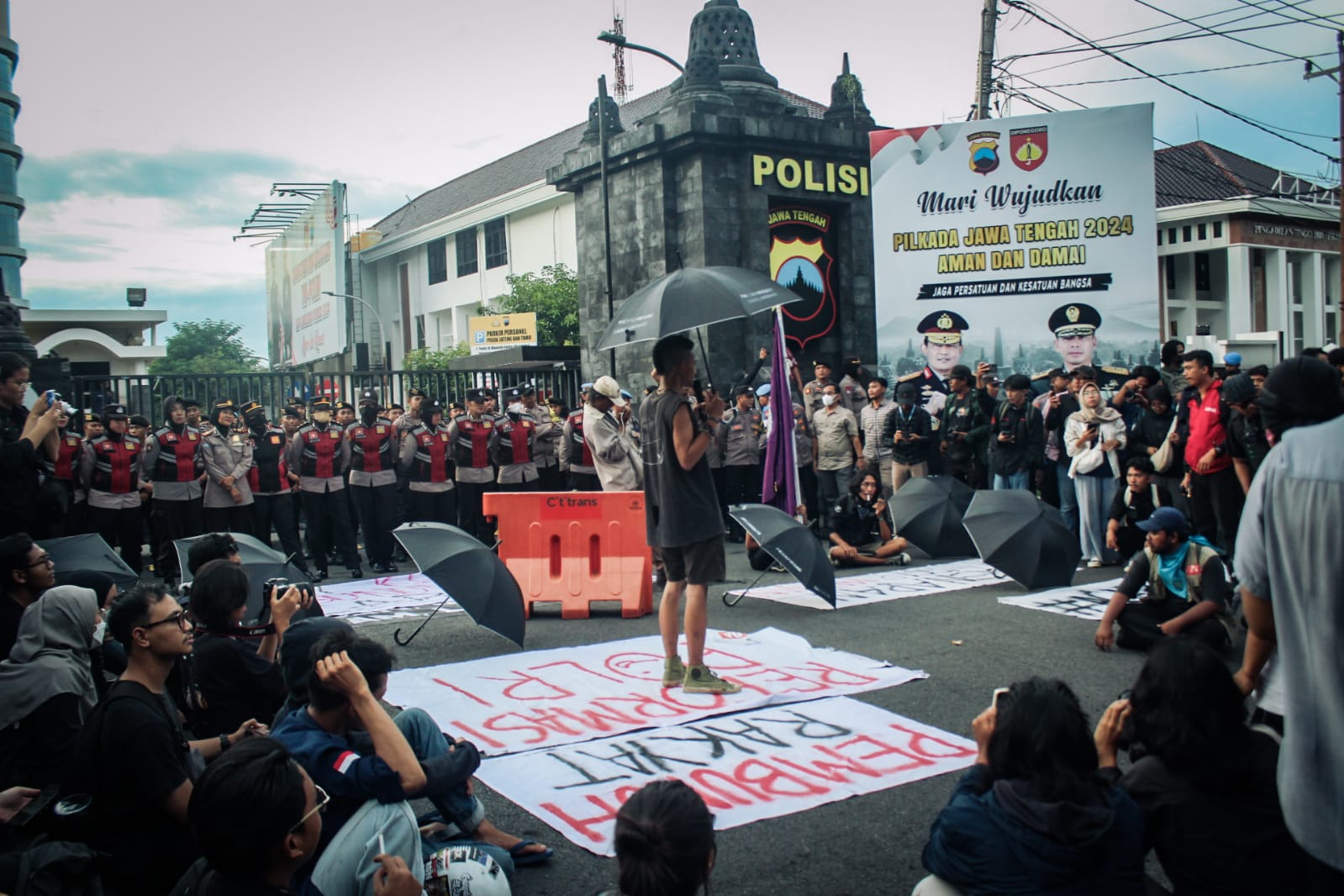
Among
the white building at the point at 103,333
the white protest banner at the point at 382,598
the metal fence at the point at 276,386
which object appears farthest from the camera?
the white building at the point at 103,333

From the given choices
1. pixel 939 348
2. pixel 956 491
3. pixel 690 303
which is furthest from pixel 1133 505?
pixel 939 348

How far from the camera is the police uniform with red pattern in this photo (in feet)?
38.5

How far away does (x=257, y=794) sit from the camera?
8.66ft

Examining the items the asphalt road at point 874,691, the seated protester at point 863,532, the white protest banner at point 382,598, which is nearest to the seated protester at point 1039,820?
the asphalt road at point 874,691

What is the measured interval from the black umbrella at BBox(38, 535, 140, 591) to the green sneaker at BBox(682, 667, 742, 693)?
3.02 meters

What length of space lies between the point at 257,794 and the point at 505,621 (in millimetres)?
4390

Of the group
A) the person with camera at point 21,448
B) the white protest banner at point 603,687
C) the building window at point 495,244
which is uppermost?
the building window at point 495,244

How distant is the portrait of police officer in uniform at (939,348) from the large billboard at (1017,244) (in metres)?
0.02

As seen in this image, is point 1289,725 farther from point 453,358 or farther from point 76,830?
point 453,358

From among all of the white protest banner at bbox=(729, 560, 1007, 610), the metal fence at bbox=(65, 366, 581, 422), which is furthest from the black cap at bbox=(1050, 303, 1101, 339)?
the metal fence at bbox=(65, 366, 581, 422)

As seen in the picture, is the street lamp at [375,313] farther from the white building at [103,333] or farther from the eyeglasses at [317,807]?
the eyeglasses at [317,807]

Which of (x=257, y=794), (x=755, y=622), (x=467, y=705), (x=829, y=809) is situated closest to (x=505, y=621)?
(x=467, y=705)

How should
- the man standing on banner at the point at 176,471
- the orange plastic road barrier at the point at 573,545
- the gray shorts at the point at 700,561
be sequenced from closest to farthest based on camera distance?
the gray shorts at the point at 700,561 → the orange plastic road barrier at the point at 573,545 → the man standing on banner at the point at 176,471

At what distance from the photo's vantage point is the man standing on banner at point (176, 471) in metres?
11.7
